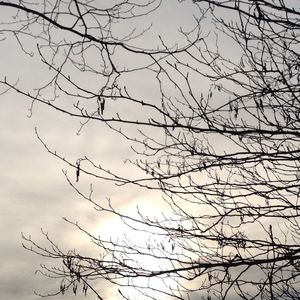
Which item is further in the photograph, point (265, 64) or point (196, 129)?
point (265, 64)

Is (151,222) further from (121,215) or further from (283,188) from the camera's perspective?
(283,188)

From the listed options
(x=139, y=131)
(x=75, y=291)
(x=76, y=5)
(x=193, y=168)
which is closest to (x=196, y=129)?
(x=193, y=168)

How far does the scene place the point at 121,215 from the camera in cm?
404

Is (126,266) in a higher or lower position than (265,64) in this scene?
lower

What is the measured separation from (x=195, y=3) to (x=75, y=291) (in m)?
2.49

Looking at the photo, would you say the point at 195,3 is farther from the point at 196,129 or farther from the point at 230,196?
the point at 230,196

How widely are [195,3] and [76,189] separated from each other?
1829mm

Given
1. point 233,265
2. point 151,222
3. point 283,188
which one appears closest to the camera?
point 233,265

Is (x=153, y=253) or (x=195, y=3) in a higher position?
(x=195, y=3)

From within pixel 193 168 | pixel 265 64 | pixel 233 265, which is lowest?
pixel 233 265

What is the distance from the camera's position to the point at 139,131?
169 inches

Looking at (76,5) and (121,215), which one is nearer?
(76,5)

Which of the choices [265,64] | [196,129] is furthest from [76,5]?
[265,64]

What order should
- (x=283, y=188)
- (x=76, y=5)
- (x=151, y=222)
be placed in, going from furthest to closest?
(x=151, y=222)
(x=283, y=188)
(x=76, y=5)
